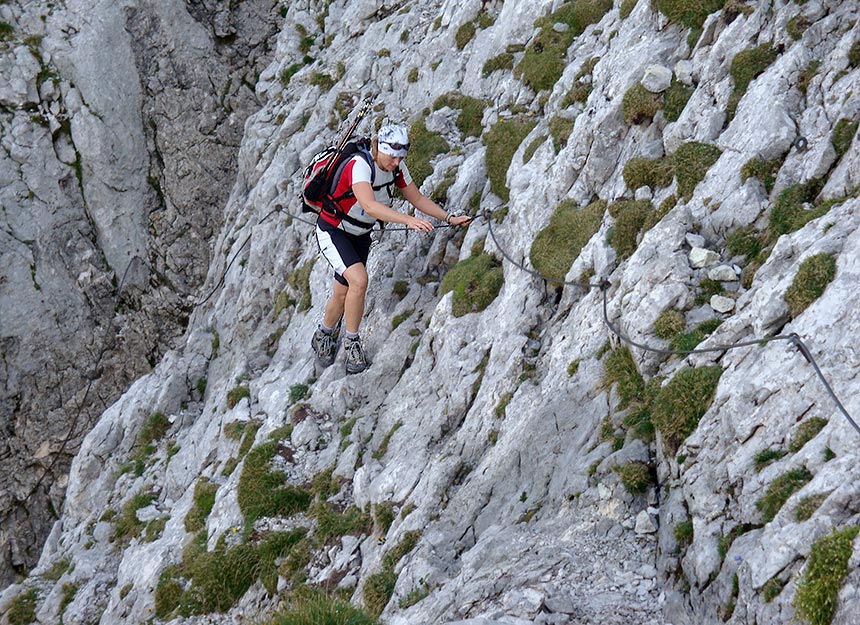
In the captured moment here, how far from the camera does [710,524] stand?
27.2 ft

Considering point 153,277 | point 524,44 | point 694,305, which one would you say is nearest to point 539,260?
point 694,305

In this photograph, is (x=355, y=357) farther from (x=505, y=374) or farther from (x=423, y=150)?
(x=423, y=150)

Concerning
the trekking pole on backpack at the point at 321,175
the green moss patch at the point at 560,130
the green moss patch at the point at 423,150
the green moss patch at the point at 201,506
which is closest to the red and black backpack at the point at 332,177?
the trekking pole on backpack at the point at 321,175

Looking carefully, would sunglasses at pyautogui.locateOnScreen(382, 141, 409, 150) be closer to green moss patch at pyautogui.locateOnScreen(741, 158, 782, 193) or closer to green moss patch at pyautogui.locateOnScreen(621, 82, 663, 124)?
green moss patch at pyautogui.locateOnScreen(621, 82, 663, 124)

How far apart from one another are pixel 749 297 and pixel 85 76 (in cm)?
3181

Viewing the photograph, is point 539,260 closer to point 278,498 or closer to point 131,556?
point 278,498

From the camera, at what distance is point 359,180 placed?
544 inches

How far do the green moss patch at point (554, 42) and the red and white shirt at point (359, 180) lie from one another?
18.3ft

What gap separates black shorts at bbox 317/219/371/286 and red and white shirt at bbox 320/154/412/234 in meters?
0.13

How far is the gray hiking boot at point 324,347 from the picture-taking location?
17547 millimetres

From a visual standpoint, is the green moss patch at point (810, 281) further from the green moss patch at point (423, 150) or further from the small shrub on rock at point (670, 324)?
the green moss patch at point (423, 150)

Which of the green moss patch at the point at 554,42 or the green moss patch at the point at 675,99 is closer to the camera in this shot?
the green moss patch at the point at 675,99

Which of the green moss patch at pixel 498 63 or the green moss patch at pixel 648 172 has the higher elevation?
the green moss patch at pixel 498 63

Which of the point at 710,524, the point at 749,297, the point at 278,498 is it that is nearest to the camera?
the point at 710,524
